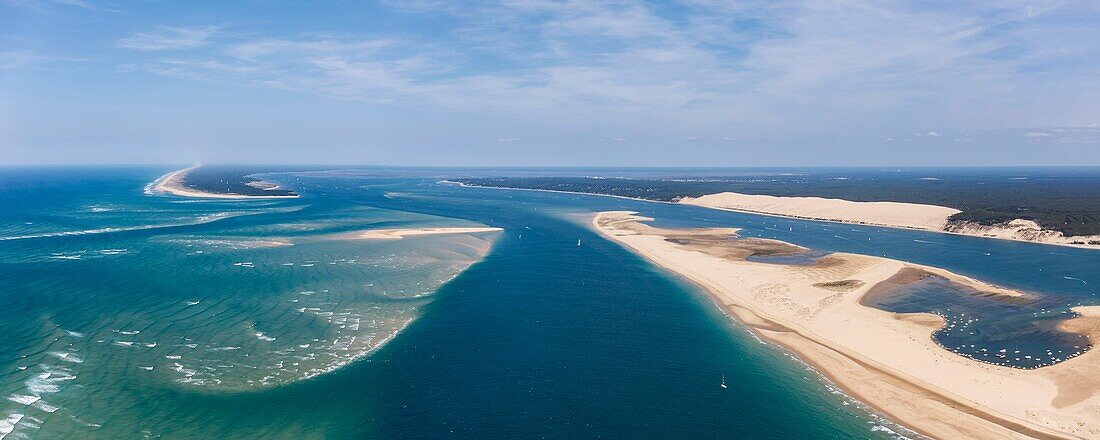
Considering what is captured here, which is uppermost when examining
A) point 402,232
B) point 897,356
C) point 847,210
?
point 847,210

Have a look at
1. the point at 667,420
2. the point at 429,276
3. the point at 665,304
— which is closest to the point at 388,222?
the point at 429,276

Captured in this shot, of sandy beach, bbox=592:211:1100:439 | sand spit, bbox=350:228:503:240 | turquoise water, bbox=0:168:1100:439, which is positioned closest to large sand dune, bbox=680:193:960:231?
turquoise water, bbox=0:168:1100:439

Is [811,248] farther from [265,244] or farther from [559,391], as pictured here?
[265,244]

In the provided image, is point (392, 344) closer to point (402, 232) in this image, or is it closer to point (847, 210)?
point (402, 232)

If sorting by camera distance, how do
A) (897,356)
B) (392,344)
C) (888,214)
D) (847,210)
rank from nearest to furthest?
(897,356)
(392,344)
(888,214)
(847,210)

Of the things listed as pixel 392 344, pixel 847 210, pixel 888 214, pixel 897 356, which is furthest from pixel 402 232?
pixel 888 214

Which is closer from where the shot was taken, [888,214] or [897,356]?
[897,356]

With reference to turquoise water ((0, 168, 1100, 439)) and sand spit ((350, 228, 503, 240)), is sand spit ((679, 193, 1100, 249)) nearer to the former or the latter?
turquoise water ((0, 168, 1100, 439))
